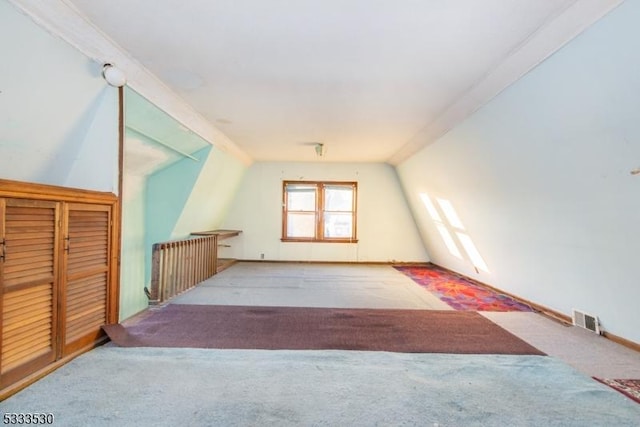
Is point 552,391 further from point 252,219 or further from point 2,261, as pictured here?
point 252,219

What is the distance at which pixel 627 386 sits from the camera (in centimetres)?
209

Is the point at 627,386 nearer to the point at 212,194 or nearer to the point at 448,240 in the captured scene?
the point at 448,240

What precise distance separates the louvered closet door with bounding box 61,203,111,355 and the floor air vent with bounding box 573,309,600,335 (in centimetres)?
458

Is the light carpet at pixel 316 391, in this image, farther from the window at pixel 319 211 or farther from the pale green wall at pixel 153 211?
the window at pixel 319 211

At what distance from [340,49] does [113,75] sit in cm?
183

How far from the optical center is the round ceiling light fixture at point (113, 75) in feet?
8.11

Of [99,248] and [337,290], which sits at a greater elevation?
[99,248]

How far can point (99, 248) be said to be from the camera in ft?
8.40

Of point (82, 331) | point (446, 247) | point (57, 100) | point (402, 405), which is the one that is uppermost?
point (57, 100)

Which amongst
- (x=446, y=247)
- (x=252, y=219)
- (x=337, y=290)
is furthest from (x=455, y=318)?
(x=252, y=219)

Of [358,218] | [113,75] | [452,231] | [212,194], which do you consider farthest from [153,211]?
[452,231]

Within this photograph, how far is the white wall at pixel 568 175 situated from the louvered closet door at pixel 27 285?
12.2 ft

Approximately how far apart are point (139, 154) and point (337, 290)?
3.36m

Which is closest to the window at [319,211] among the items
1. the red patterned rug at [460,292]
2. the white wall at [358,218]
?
the white wall at [358,218]
